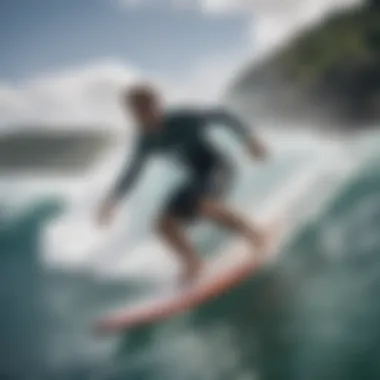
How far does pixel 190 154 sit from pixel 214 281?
0.73 ft

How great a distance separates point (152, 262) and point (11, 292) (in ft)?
0.86

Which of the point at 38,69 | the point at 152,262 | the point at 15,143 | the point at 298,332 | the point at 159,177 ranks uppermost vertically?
the point at 38,69

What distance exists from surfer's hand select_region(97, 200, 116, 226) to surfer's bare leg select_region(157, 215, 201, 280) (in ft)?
0.29

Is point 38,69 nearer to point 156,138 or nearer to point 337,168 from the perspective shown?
point 156,138

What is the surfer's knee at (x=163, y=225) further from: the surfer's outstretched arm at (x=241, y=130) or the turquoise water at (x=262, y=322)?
the surfer's outstretched arm at (x=241, y=130)

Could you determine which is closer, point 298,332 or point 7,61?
point 298,332

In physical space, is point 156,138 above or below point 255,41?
below

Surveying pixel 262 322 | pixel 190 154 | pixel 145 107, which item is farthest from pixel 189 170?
pixel 262 322

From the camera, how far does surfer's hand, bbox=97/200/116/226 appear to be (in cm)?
130

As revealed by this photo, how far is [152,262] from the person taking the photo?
1.27m

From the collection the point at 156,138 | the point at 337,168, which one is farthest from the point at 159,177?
the point at 337,168

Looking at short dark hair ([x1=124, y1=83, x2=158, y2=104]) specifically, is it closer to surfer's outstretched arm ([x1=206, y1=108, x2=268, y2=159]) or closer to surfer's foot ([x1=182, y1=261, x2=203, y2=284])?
surfer's outstretched arm ([x1=206, y1=108, x2=268, y2=159])

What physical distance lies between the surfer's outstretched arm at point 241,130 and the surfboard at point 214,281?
135mm

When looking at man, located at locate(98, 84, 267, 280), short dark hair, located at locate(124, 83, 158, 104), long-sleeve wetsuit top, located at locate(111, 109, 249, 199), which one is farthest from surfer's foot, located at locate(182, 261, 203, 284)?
short dark hair, located at locate(124, 83, 158, 104)
